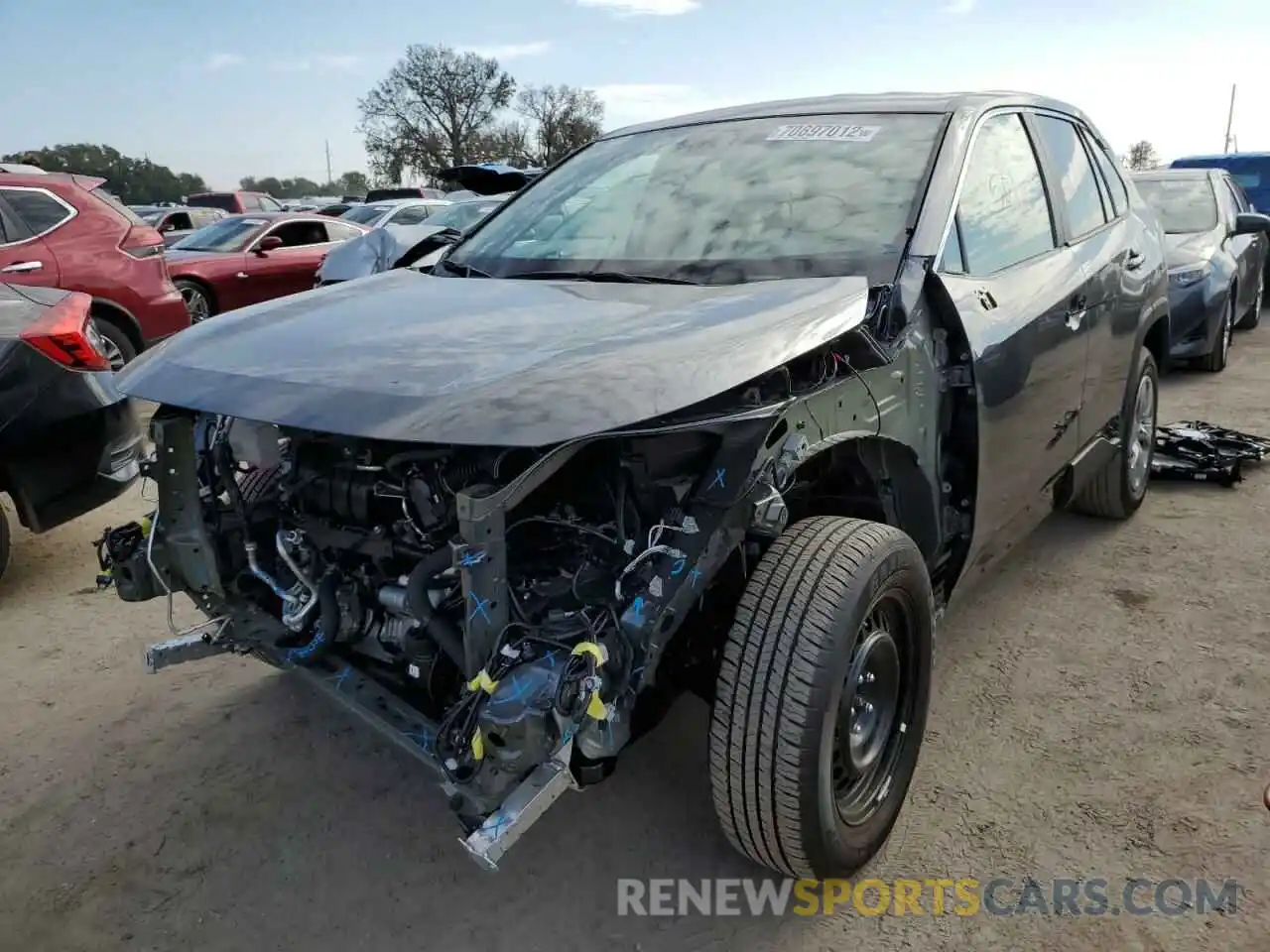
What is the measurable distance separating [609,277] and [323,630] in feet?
4.14

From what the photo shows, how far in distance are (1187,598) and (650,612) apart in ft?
9.25

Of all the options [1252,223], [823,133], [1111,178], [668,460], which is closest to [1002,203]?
[823,133]

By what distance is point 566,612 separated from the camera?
2119 millimetres

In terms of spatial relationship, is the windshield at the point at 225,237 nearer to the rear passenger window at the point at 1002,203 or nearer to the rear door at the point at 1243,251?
the rear passenger window at the point at 1002,203

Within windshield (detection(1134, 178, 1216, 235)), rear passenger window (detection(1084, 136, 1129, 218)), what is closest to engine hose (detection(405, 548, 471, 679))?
rear passenger window (detection(1084, 136, 1129, 218))

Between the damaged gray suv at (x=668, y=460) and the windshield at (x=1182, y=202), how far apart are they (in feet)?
19.2

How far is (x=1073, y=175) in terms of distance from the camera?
12.1 feet

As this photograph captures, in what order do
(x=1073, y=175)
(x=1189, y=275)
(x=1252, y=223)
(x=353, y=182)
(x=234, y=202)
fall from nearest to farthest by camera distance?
(x=1073, y=175) < (x=1252, y=223) < (x=1189, y=275) < (x=234, y=202) < (x=353, y=182)

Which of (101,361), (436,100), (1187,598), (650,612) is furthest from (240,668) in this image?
(436,100)

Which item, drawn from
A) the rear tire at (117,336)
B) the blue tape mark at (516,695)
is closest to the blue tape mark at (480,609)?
the blue tape mark at (516,695)

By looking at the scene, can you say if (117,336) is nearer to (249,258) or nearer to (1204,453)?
(249,258)

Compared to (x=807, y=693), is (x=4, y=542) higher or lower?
lower

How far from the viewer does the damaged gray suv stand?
194 cm

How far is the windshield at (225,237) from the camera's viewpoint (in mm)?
11352
